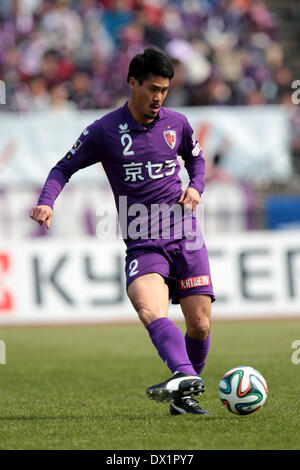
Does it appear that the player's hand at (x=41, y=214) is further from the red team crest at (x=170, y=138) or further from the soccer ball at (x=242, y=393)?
the soccer ball at (x=242, y=393)

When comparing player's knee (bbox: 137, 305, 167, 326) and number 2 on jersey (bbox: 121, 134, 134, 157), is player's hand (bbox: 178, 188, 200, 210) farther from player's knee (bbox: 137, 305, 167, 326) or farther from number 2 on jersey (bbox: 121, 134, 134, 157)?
player's knee (bbox: 137, 305, 167, 326)

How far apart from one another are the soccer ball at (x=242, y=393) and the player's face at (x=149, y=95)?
1906 mm

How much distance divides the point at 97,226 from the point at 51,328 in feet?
8.74

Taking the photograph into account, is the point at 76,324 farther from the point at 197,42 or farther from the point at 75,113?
the point at 197,42

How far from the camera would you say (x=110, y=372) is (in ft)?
30.8

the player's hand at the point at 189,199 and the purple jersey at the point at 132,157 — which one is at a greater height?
the purple jersey at the point at 132,157

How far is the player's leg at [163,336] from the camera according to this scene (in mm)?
5527

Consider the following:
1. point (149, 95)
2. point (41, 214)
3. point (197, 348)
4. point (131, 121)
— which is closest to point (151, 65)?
point (149, 95)

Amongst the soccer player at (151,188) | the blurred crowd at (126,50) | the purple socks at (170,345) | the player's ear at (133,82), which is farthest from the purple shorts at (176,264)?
the blurred crowd at (126,50)

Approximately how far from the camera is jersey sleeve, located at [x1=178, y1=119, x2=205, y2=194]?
260 inches

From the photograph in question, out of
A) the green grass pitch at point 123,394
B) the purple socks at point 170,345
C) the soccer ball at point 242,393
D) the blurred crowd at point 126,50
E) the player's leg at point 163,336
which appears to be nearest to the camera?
the green grass pitch at point 123,394

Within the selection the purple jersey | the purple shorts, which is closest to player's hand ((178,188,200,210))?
the purple jersey

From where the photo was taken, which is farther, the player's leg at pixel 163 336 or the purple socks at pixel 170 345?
the purple socks at pixel 170 345

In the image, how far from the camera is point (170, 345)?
5.91 m
